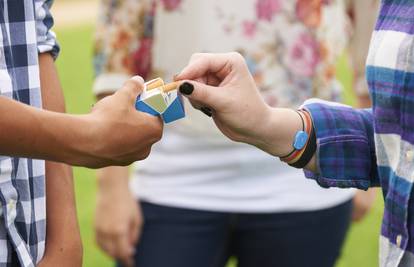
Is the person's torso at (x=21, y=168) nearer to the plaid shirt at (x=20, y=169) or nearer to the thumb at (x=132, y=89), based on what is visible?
the plaid shirt at (x=20, y=169)

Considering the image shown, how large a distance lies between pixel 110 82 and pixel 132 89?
129cm

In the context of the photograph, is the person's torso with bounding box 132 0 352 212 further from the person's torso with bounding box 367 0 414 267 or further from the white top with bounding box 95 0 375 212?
the person's torso with bounding box 367 0 414 267

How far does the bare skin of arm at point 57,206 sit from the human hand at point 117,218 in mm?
1065

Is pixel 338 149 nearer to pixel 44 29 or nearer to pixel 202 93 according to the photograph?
pixel 202 93

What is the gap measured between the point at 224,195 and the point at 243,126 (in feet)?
3.30

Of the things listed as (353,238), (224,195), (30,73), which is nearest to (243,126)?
(30,73)

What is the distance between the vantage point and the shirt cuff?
10.5 ft

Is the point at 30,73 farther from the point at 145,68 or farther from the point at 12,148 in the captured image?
the point at 145,68

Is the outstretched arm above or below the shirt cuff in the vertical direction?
above

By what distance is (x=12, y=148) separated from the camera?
1790 mm

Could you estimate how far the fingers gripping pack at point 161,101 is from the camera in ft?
6.32

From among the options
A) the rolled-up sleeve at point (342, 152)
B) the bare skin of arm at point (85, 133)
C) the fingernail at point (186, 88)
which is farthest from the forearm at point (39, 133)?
the rolled-up sleeve at point (342, 152)

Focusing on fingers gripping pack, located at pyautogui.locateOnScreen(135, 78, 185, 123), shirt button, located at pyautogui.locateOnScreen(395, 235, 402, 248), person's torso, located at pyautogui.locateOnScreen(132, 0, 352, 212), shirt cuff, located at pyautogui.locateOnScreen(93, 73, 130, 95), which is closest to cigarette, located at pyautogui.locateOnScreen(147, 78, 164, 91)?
fingers gripping pack, located at pyautogui.locateOnScreen(135, 78, 185, 123)

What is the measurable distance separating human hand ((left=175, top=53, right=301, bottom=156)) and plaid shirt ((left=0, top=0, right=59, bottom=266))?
1.00ft
